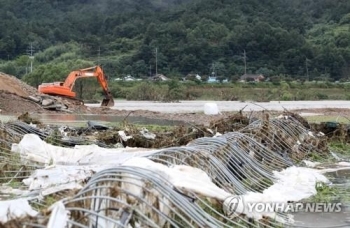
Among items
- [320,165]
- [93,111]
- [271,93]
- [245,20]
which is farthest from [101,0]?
[320,165]

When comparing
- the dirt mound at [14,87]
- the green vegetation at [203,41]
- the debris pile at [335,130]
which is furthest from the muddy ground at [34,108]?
the green vegetation at [203,41]

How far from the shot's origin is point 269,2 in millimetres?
109375

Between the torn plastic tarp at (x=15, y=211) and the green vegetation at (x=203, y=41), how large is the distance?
2110 inches

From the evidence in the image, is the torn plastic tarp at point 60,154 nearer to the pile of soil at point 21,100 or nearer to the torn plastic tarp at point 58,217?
the torn plastic tarp at point 58,217

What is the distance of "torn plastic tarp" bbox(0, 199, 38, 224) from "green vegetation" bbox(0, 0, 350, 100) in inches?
2110

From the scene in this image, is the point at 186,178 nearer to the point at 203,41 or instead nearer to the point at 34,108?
the point at 34,108

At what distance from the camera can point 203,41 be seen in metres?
87.0

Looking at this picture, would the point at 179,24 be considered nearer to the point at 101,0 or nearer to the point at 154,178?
the point at 101,0

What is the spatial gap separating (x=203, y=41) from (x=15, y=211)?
82540 millimetres

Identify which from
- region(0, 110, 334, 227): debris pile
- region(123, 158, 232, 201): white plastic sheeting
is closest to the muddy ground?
region(0, 110, 334, 227): debris pile

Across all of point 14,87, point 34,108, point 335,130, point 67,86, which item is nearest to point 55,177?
point 335,130

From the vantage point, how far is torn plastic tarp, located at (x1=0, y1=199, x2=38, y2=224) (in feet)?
16.4

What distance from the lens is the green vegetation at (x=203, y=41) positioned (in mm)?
81875

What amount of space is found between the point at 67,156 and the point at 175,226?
17.8 ft
